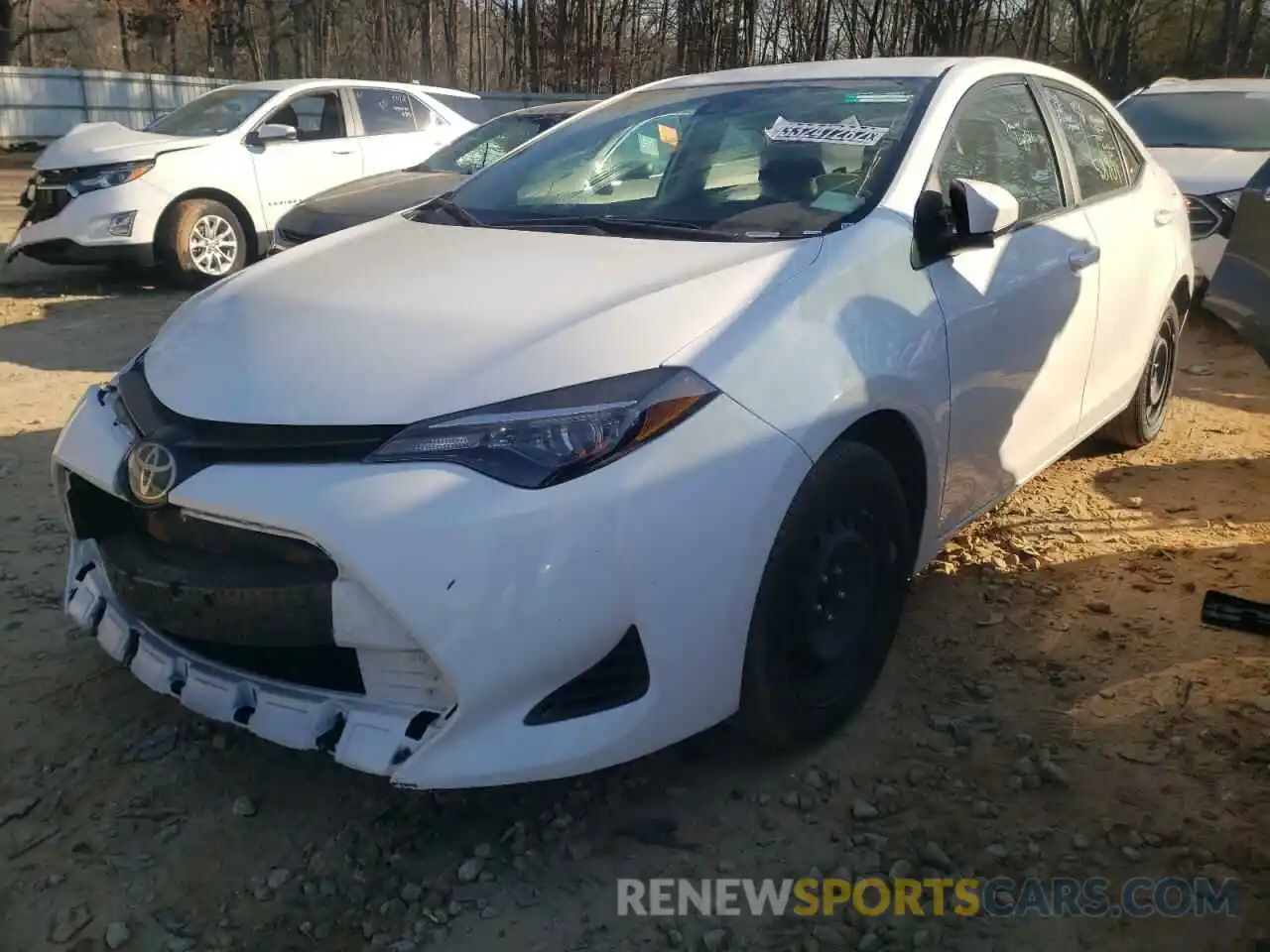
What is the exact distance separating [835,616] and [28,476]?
11.4 ft

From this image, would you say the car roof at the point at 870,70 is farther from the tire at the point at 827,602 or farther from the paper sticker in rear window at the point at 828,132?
the tire at the point at 827,602

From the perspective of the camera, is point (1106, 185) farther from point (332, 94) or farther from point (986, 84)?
point (332, 94)

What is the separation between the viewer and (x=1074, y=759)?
8.64ft

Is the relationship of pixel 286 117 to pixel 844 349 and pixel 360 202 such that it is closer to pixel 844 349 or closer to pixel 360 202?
pixel 360 202

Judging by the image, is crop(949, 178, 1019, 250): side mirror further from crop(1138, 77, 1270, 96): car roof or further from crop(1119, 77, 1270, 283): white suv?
crop(1138, 77, 1270, 96): car roof

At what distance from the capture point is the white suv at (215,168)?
805cm

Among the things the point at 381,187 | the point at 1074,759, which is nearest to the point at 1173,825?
the point at 1074,759

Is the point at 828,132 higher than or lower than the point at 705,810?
higher

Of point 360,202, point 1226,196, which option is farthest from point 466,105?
point 1226,196

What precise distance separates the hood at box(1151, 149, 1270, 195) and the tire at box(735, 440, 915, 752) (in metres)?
5.61

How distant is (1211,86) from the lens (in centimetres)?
883

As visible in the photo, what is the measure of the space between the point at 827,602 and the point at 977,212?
1095mm

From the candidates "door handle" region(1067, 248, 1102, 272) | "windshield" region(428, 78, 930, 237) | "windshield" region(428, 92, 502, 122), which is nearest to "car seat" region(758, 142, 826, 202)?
"windshield" region(428, 78, 930, 237)

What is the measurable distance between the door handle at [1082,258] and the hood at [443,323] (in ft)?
4.14
